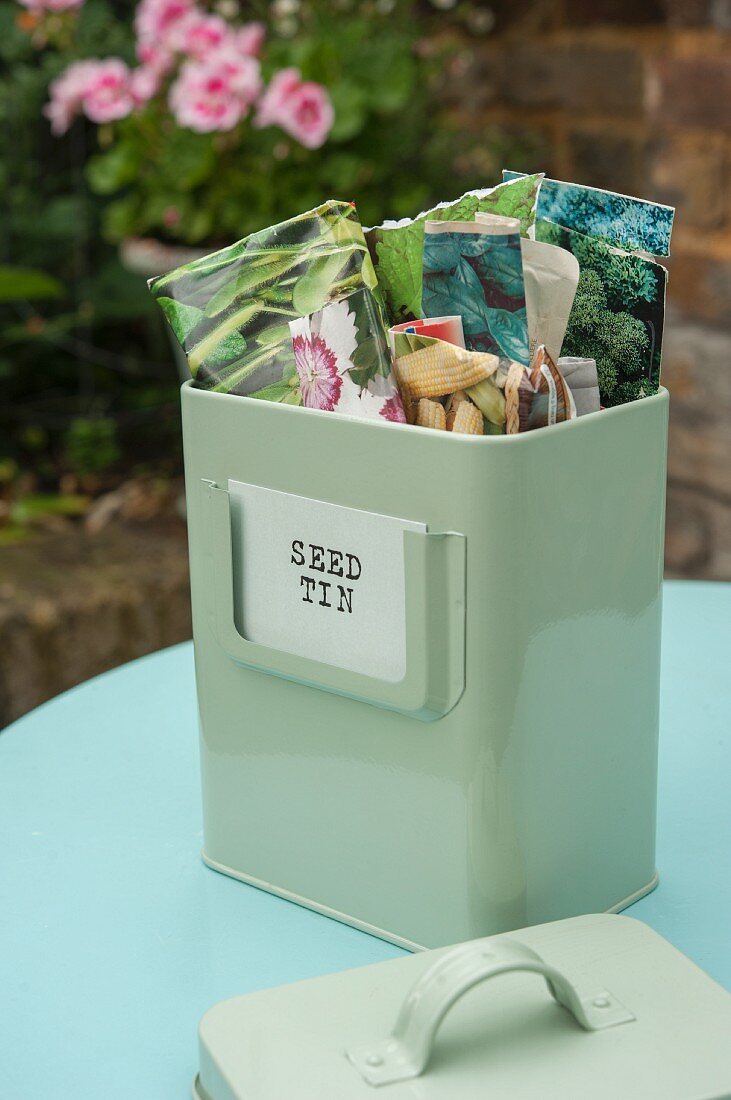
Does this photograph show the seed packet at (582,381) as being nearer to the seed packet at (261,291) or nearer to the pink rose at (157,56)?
the seed packet at (261,291)

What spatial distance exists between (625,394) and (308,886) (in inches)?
11.4

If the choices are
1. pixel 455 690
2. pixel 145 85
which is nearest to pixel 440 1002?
pixel 455 690

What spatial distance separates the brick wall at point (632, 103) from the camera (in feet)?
6.21

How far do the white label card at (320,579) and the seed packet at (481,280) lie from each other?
9 cm

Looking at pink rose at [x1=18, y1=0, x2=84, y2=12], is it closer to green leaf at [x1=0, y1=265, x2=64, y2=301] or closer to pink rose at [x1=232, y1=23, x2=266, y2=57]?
pink rose at [x1=232, y1=23, x2=266, y2=57]

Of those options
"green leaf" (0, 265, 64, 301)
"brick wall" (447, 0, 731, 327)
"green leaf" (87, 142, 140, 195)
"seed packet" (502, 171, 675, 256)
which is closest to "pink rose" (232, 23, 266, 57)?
"green leaf" (87, 142, 140, 195)

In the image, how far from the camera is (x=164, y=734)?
0.86m

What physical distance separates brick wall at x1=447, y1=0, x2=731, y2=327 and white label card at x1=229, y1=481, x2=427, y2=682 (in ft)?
4.80

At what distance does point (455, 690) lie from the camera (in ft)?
1.88

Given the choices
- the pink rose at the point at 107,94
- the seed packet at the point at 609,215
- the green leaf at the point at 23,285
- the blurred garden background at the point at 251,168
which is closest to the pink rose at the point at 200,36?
the blurred garden background at the point at 251,168

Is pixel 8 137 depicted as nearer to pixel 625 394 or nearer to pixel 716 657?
pixel 716 657

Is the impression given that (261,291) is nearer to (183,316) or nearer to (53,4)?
(183,316)

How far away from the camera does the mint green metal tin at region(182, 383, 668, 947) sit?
1.85 feet

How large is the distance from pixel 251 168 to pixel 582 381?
5.46 feet
